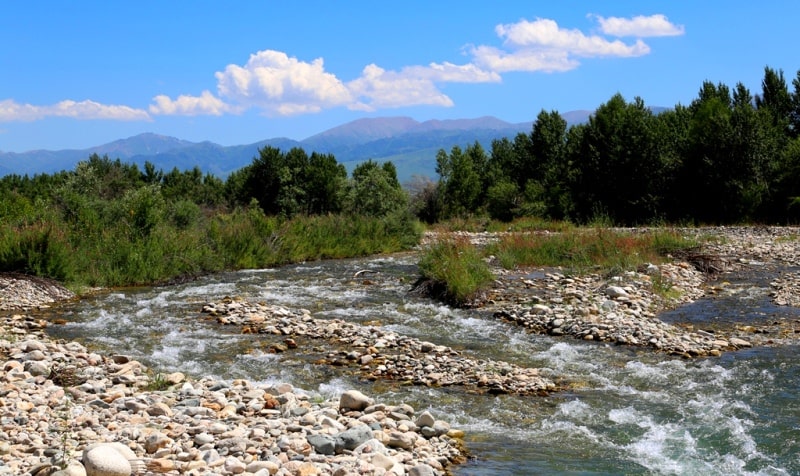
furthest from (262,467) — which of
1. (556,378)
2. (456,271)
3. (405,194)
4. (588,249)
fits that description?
(405,194)

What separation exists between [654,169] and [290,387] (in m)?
37.2

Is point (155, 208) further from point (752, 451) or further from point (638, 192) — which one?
point (638, 192)

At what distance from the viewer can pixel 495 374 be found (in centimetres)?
979

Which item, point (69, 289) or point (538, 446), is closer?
point (538, 446)

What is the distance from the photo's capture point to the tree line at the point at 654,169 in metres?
37.1

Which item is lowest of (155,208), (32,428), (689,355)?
(689,355)

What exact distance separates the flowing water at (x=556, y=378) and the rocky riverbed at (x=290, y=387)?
17.0 inches

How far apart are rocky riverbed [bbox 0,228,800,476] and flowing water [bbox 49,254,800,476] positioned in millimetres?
431

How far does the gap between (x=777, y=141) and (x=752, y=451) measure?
1511 inches

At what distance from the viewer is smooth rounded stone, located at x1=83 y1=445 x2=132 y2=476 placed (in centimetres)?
527

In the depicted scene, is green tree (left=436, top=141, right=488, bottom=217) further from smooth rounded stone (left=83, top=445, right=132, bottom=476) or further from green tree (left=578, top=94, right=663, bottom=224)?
smooth rounded stone (left=83, top=445, right=132, bottom=476)

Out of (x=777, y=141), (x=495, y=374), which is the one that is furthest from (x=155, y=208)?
(x=777, y=141)

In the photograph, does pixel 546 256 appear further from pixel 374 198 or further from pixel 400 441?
pixel 400 441

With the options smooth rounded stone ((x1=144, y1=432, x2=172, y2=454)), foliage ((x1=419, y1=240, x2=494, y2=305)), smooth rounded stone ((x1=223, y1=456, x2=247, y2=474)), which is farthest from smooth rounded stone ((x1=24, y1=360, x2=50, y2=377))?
foliage ((x1=419, y1=240, x2=494, y2=305))
